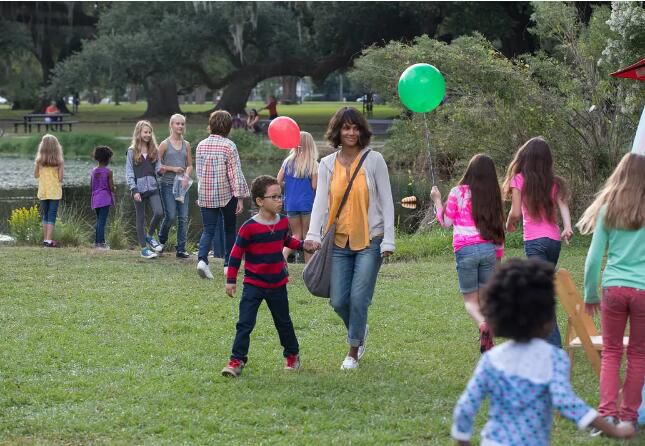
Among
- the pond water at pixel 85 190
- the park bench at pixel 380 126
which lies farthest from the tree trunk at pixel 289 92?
the pond water at pixel 85 190

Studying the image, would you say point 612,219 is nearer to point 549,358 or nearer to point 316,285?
point 549,358

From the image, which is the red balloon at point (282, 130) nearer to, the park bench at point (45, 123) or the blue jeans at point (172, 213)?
the blue jeans at point (172, 213)

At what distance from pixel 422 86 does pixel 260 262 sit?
1990mm

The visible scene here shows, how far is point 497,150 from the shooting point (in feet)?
49.5

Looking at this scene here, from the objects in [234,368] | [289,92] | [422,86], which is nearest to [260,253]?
[234,368]

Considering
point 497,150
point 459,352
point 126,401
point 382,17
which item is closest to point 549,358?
point 126,401

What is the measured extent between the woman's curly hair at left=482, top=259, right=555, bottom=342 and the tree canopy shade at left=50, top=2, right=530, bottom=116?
110 feet

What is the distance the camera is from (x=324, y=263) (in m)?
6.66

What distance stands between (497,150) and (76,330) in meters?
8.64

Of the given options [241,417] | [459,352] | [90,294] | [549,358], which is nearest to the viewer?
[549,358]

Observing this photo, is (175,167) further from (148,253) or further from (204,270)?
(204,270)

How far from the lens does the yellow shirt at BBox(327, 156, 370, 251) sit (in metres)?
6.60

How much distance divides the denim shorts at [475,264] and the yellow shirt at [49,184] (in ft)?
25.5

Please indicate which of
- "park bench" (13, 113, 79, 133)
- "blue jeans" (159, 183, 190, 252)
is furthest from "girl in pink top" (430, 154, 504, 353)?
"park bench" (13, 113, 79, 133)
